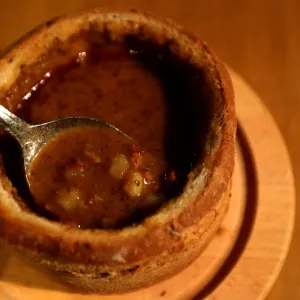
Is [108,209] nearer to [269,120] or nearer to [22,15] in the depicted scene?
[269,120]

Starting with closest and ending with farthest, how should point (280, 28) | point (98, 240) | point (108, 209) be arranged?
point (98, 240)
point (108, 209)
point (280, 28)

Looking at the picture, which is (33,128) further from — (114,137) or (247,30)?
(247,30)

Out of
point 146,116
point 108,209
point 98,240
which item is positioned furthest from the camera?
point 146,116

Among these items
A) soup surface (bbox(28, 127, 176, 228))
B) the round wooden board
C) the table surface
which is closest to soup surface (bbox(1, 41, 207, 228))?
soup surface (bbox(28, 127, 176, 228))

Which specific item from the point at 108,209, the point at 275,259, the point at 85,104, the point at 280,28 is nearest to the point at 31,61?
the point at 85,104

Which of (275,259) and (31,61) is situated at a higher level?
(31,61)

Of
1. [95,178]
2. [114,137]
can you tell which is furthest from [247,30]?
[95,178]
